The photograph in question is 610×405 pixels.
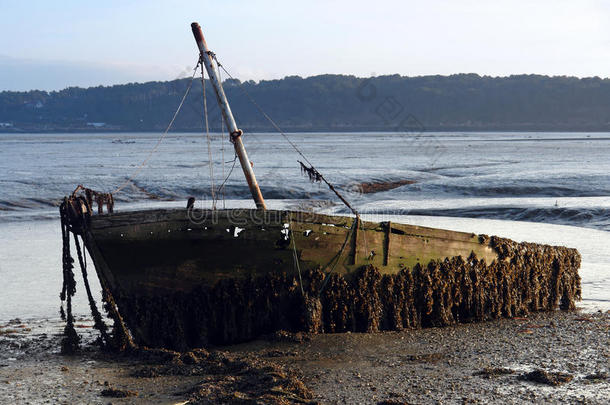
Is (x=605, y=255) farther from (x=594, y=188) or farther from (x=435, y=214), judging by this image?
(x=594, y=188)

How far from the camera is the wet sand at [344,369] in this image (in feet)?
20.1

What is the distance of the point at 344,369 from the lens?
22.8 feet

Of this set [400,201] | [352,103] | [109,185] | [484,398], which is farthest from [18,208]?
[352,103]

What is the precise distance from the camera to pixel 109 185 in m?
33.7

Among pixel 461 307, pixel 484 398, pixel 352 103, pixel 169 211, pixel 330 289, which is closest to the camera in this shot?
pixel 484 398

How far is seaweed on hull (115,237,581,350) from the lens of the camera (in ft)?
25.5

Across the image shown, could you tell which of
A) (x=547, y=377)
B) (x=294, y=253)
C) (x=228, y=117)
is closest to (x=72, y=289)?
(x=294, y=253)

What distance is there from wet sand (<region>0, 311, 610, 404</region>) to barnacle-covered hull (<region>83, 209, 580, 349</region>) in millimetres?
308

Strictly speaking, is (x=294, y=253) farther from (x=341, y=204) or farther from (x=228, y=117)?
(x=341, y=204)

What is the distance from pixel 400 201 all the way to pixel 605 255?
12932 mm

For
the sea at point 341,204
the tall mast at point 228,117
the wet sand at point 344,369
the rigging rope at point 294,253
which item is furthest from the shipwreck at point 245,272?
the tall mast at point 228,117

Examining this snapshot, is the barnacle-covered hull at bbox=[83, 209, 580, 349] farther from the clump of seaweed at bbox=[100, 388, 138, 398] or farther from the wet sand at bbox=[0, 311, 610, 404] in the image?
the clump of seaweed at bbox=[100, 388, 138, 398]

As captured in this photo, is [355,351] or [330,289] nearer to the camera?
[355,351]

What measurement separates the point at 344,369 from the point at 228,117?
4.24m
